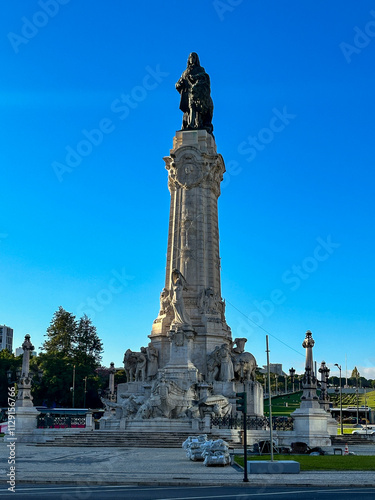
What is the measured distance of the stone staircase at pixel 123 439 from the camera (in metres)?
32.4

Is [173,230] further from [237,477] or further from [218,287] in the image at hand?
[237,477]

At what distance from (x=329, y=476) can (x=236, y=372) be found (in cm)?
2459

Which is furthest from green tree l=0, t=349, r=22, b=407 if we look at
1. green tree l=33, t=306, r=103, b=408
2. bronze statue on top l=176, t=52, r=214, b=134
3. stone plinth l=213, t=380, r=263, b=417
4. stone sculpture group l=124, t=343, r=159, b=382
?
stone plinth l=213, t=380, r=263, b=417

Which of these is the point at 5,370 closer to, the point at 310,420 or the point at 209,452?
the point at 310,420

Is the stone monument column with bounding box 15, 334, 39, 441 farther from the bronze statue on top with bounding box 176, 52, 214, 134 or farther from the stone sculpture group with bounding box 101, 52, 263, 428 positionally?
the bronze statue on top with bounding box 176, 52, 214, 134

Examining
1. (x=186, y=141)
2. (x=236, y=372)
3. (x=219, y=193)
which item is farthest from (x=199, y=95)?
(x=236, y=372)

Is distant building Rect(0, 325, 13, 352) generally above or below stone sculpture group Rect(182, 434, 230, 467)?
above

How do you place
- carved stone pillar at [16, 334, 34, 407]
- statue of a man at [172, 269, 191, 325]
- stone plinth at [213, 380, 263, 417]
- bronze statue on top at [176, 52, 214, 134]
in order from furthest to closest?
bronze statue on top at [176, 52, 214, 134] → statue of a man at [172, 269, 191, 325] → stone plinth at [213, 380, 263, 417] → carved stone pillar at [16, 334, 34, 407]

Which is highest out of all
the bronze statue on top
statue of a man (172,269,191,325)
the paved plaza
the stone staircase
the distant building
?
the bronze statue on top

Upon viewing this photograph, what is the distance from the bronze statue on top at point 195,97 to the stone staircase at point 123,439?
25.7 m

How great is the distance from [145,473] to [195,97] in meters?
37.9

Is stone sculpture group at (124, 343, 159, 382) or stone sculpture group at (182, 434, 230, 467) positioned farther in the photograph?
stone sculpture group at (124, 343, 159, 382)

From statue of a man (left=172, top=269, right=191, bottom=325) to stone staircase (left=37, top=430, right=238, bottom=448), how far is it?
32.7 feet

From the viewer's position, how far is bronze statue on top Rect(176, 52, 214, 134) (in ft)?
169
